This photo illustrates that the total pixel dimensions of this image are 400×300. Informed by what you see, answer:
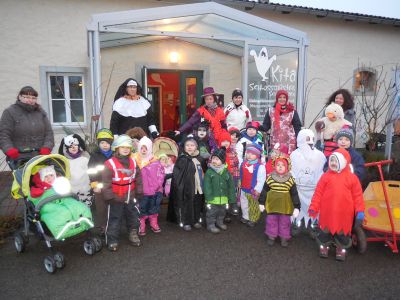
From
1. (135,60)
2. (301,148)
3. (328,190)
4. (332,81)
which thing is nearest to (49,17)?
(135,60)

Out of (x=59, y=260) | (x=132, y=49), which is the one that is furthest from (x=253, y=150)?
(x=132, y=49)

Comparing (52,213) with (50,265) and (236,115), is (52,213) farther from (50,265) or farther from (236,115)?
(236,115)

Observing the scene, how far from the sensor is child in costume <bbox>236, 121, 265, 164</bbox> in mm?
4918

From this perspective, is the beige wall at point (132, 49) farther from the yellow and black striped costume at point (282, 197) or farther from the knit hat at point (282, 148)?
the yellow and black striped costume at point (282, 197)

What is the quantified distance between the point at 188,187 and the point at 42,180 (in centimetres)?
180

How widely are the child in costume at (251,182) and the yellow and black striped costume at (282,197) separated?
41cm

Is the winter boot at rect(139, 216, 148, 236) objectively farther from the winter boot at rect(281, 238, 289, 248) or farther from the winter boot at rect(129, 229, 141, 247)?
the winter boot at rect(281, 238, 289, 248)

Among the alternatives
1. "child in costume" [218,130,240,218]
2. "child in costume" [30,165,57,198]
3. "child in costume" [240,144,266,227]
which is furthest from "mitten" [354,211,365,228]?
"child in costume" [30,165,57,198]

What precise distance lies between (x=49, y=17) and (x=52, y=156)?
5527 mm

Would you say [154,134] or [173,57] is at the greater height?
[173,57]

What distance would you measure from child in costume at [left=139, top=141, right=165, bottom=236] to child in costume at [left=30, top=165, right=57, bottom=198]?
1.12 metres

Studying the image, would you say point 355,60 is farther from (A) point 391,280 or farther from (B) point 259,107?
(A) point 391,280

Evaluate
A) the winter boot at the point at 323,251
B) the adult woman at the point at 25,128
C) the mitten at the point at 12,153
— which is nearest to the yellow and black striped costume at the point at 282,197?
the winter boot at the point at 323,251

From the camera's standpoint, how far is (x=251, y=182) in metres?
4.52
